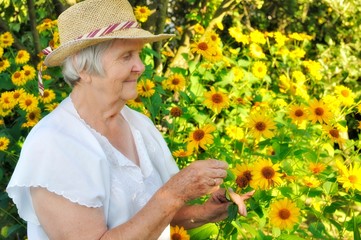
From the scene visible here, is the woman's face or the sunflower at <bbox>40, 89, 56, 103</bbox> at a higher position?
the woman's face

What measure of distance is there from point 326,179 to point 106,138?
2.86ft

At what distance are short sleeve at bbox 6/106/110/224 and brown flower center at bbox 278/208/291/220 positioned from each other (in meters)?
0.65

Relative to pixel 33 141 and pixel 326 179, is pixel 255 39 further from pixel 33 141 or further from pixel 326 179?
pixel 33 141

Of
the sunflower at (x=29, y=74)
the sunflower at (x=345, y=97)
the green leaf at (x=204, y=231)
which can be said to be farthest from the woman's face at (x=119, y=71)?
the sunflower at (x=345, y=97)

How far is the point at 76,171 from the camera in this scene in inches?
57.5

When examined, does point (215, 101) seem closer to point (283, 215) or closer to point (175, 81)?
point (175, 81)

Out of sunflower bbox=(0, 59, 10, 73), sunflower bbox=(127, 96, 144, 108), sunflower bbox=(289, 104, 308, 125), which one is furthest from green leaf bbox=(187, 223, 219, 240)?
sunflower bbox=(0, 59, 10, 73)

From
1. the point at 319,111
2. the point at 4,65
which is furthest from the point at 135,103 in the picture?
the point at 319,111

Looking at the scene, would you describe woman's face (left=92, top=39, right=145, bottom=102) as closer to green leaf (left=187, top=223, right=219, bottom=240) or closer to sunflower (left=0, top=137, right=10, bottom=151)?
green leaf (left=187, top=223, right=219, bottom=240)

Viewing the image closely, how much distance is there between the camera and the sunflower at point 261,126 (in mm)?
2178

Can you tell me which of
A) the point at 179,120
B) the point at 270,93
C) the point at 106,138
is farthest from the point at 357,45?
the point at 106,138

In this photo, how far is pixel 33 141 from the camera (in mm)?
1468

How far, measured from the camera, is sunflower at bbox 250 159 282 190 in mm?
1728

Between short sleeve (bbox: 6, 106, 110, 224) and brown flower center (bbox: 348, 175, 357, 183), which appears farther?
brown flower center (bbox: 348, 175, 357, 183)
